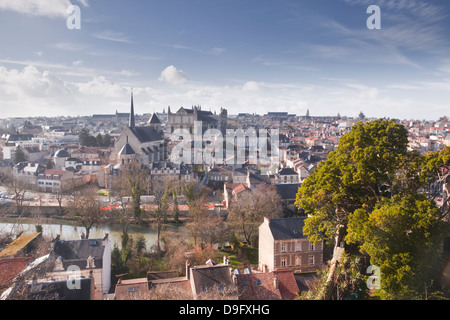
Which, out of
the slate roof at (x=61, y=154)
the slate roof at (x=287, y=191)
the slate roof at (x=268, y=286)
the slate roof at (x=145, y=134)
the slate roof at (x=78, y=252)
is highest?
the slate roof at (x=145, y=134)

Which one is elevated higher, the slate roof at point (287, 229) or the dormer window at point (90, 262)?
the slate roof at point (287, 229)

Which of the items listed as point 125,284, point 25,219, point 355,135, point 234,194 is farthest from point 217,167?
point 355,135

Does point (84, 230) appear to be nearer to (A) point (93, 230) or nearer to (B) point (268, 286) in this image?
(A) point (93, 230)

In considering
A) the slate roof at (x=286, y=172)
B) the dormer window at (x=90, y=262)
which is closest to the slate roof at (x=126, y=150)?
the slate roof at (x=286, y=172)

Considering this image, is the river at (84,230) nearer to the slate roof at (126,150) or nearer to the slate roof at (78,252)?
the slate roof at (78,252)

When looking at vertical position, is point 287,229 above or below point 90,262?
above

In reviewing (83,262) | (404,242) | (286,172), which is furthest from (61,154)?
(404,242)
